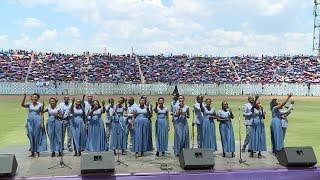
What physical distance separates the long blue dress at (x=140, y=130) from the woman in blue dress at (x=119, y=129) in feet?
1.76

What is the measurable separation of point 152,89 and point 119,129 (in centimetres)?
3942

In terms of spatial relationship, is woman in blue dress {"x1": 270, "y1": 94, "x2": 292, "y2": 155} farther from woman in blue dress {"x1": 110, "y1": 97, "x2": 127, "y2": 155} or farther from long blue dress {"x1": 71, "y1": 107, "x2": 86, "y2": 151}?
long blue dress {"x1": 71, "y1": 107, "x2": 86, "y2": 151}

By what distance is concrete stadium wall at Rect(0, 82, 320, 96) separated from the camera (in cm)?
5244

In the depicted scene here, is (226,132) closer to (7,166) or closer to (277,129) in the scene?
(277,129)

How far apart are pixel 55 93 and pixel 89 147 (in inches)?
1577

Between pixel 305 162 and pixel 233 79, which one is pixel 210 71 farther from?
pixel 305 162

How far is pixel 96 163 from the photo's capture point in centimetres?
1023

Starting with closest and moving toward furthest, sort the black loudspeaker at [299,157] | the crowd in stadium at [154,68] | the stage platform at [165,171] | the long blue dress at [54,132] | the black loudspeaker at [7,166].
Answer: the black loudspeaker at [7,166] → the stage platform at [165,171] → the black loudspeaker at [299,157] → the long blue dress at [54,132] → the crowd in stadium at [154,68]

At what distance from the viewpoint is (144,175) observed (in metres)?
10.3

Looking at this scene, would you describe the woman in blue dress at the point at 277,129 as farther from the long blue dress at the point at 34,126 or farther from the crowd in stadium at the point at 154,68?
the crowd in stadium at the point at 154,68

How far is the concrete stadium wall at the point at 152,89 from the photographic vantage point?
52438 mm

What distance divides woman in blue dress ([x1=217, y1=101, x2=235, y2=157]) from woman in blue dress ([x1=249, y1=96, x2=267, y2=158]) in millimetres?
629

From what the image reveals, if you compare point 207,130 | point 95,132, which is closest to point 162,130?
point 207,130

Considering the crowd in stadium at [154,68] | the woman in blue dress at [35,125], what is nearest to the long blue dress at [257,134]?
the woman in blue dress at [35,125]
